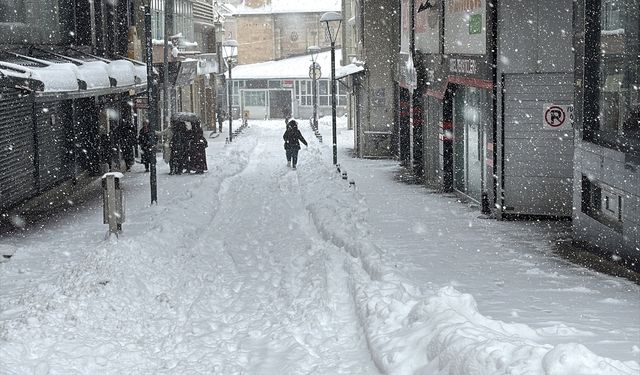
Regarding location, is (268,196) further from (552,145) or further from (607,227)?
(607,227)

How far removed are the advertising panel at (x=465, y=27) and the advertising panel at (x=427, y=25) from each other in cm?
91

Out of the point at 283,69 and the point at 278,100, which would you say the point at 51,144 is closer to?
the point at 278,100

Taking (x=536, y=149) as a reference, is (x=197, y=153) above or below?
below

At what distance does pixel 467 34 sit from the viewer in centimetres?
1916

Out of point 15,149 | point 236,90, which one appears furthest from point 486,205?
point 236,90

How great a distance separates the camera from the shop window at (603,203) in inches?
476

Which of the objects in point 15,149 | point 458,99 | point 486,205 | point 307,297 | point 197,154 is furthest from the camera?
point 197,154

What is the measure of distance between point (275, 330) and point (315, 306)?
0.92 m

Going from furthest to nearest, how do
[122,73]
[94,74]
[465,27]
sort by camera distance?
[122,73] → [94,74] → [465,27]

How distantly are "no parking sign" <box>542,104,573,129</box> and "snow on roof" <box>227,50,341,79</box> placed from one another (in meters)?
48.1

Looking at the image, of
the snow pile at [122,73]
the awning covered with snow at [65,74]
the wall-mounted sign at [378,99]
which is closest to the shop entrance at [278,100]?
the wall-mounted sign at [378,99]

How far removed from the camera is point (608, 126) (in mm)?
12680

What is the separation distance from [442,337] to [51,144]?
1684 centimetres

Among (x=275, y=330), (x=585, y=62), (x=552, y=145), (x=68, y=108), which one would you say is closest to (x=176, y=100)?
(x=68, y=108)
